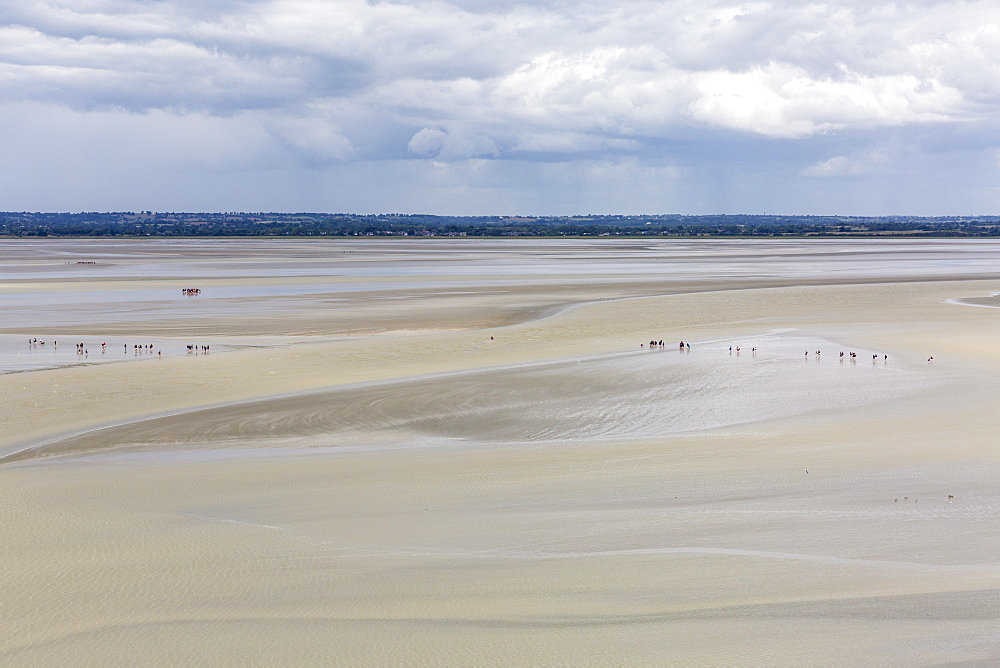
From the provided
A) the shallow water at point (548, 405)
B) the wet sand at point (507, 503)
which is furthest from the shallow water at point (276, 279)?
the shallow water at point (548, 405)

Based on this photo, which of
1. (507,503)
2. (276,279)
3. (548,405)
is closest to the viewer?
(507,503)

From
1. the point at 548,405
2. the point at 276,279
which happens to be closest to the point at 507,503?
the point at 548,405

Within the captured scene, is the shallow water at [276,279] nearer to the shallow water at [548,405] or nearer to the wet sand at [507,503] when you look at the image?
the wet sand at [507,503]

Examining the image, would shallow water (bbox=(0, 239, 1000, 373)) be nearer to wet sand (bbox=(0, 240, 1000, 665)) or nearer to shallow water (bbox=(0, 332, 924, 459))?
wet sand (bbox=(0, 240, 1000, 665))

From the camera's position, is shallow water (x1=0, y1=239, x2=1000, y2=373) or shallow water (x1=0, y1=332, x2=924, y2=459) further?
shallow water (x1=0, y1=239, x2=1000, y2=373)

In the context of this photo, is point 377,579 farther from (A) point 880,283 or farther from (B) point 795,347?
(A) point 880,283

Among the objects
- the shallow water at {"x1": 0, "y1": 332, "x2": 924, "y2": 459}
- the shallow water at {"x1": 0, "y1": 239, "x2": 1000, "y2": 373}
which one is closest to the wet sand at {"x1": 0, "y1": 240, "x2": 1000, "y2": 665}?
the shallow water at {"x1": 0, "y1": 332, "x2": 924, "y2": 459}

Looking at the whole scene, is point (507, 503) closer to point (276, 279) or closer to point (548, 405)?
point (548, 405)

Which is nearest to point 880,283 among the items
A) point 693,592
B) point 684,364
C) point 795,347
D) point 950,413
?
point 795,347
